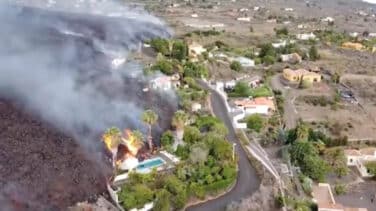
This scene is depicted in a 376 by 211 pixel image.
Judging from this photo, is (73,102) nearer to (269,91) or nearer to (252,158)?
(252,158)

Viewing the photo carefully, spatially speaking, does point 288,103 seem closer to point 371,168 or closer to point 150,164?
point 371,168

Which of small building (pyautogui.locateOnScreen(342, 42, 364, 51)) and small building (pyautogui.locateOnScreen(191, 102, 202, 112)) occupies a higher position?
small building (pyautogui.locateOnScreen(191, 102, 202, 112))

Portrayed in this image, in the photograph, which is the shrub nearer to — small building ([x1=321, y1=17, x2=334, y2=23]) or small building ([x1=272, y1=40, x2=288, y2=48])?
small building ([x1=272, y1=40, x2=288, y2=48])

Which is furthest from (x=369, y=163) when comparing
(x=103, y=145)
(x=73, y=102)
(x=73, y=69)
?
(x=73, y=69)

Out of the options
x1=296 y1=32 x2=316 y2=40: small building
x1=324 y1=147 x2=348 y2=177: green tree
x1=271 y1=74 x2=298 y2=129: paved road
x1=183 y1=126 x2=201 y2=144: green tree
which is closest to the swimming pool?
x1=183 y1=126 x2=201 y2=144: green tree

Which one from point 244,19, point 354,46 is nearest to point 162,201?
point 354,46
